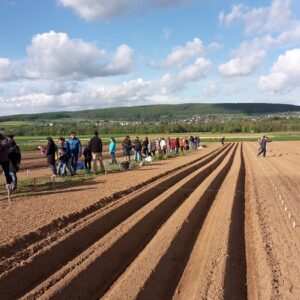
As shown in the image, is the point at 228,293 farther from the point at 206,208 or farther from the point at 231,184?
the point at 231,184

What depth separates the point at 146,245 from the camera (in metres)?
8.46

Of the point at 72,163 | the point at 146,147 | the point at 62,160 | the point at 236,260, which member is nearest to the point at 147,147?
the point at 146,147

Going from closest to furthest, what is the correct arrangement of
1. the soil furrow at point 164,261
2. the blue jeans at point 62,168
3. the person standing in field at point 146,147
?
1. the soil furrow at point 164,261
2. the blue jeans at point 62,168
3. the person standing in field at point 146,147

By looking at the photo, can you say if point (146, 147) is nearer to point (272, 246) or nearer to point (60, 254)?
point (272, 246)

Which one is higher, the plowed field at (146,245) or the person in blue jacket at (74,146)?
the person in blue jacket at (74,146)

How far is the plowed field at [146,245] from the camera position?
624cm

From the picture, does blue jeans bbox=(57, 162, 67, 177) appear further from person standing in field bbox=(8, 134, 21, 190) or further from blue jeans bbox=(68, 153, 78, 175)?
person standing in field bbox=(8, 134, 21, 190)

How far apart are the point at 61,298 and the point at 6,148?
Result: 22.4 feet

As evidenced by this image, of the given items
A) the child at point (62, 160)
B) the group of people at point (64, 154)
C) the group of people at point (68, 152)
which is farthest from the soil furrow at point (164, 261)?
the child at point (62, 160)

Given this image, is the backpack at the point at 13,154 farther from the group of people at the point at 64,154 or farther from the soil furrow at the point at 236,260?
the soil furrow at the point at 236,260

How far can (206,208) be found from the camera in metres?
12.2

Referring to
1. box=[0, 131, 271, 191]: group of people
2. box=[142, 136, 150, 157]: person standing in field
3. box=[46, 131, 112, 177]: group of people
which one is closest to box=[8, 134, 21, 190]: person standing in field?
box=[0, 131, 271, 191]: group of people

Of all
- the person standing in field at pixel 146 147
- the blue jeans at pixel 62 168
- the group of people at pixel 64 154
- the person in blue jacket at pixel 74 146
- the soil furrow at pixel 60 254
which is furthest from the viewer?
the person standing in field at pixel 146 147

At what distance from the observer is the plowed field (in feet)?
20.5
